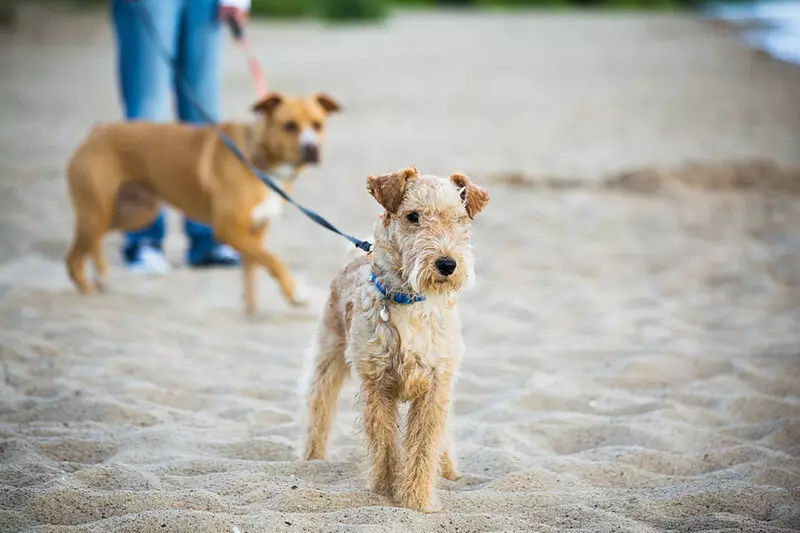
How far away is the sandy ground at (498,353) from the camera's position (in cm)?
332

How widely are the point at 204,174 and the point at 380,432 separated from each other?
10.5 ft

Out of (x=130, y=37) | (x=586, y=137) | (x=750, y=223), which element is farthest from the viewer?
(x=586, y=137)

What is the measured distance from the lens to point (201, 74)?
6.82m

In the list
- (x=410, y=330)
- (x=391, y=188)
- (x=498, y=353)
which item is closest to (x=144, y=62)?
(x=498, y=353)

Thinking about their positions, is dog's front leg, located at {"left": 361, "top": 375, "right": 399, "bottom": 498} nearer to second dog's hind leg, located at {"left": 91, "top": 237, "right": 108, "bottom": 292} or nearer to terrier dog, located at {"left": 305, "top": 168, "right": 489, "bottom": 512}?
terrier dog, located at {"left": 305, "top": 168, "right": 489, "bottom": 512}

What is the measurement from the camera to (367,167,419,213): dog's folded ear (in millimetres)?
3273

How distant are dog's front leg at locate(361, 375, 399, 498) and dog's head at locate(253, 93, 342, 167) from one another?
9.20 feet

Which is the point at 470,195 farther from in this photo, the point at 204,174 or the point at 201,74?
the point at 201,74

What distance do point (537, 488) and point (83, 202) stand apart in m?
4.00

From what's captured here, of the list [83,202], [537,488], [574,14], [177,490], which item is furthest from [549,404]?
[574,14]

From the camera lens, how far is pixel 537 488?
349cm

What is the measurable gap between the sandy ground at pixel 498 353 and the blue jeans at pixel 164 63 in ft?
1.48

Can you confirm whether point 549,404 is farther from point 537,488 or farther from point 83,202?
point 83,202

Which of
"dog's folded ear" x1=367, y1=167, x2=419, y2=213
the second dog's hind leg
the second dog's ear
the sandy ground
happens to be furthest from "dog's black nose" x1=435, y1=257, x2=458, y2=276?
the second dog's hind leg
